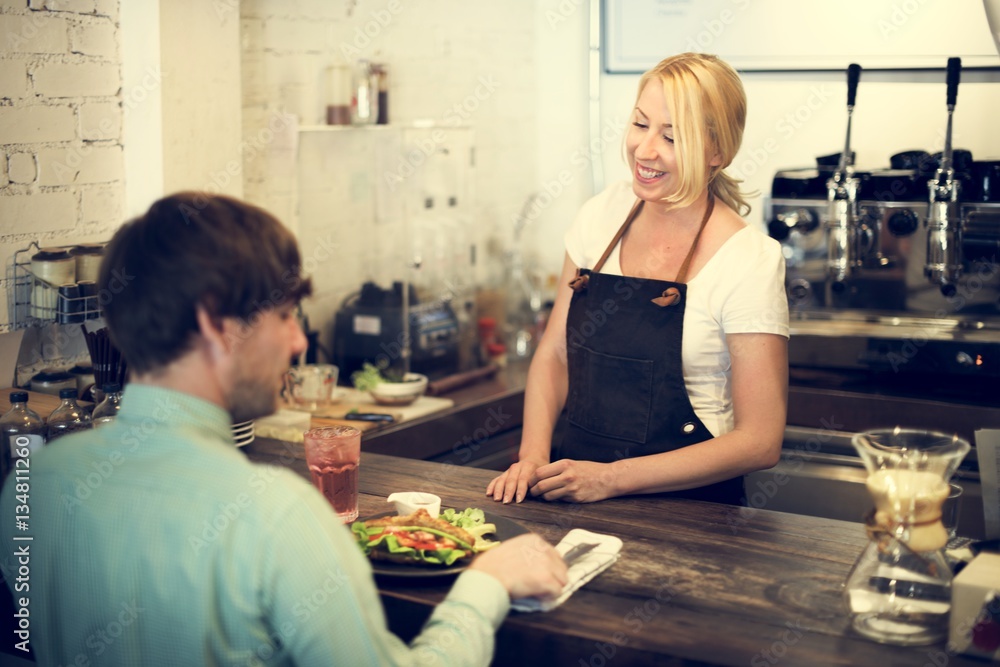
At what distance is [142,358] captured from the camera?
1.30m

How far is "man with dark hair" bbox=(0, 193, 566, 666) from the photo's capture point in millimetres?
1206

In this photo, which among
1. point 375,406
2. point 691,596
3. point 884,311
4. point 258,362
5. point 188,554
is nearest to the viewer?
point 188,554

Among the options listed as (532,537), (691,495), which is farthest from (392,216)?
(532,537)

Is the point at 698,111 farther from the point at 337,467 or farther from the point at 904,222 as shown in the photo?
the point at 904,222

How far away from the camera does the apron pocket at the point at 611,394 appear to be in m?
2.34

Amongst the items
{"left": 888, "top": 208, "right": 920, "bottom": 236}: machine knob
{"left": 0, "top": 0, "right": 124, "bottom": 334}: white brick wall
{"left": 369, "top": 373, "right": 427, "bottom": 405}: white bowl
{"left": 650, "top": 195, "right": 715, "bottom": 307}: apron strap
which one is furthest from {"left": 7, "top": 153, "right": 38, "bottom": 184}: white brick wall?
{"left": 888, "top": 208, "right": 920, "bottom": 236}: machine knob

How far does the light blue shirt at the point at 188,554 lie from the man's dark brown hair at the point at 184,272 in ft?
0.25

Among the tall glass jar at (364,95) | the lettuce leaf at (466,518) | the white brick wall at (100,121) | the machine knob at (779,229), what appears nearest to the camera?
the lettuce leaf at (466,518)

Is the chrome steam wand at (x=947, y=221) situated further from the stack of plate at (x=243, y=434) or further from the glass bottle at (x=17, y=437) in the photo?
the glass bottle at (x=17, y=437)

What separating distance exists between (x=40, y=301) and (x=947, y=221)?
239 centimetres

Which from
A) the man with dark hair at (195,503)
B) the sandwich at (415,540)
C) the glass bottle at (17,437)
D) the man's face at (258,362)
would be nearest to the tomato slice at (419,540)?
the sandwich at (415,540)

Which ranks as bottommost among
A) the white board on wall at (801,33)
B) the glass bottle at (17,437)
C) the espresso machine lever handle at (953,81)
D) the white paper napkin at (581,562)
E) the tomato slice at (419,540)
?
the white paper napkin at (581,562)

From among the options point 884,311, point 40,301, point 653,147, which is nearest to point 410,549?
point 653,147

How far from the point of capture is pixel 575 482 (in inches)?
81.0
